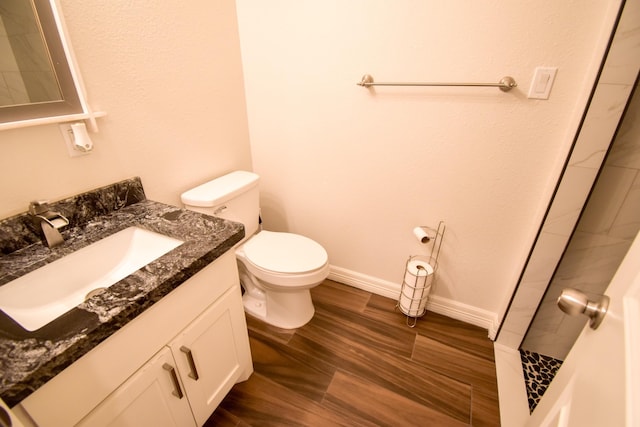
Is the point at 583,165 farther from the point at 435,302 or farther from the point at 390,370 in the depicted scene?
the point at 390,370

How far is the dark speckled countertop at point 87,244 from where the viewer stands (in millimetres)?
538

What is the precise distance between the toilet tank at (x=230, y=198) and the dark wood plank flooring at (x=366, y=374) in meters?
0.63

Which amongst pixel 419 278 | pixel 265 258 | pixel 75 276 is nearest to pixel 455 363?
pixel 419 278

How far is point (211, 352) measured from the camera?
1029mm

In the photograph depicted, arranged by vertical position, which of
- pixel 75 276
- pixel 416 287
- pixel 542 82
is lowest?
pixel 416 287

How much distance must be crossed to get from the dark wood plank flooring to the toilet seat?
0.44 meters

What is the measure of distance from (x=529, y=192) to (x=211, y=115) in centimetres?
157

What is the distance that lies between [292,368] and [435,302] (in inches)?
35.4

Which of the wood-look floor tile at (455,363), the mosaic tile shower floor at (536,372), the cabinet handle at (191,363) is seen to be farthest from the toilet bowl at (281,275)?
→ the mosaic tile shower floor at (536,372)

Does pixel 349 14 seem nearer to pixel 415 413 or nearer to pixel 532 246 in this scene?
pixel 532 246

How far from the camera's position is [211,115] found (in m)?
1.50

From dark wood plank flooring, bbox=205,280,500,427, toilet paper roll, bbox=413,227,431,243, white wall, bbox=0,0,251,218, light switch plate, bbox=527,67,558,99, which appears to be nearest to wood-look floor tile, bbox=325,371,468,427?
dark wood plank flooring, bbox=205,280,500,427

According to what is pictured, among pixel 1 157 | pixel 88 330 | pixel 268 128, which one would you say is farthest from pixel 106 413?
pixel 268 128

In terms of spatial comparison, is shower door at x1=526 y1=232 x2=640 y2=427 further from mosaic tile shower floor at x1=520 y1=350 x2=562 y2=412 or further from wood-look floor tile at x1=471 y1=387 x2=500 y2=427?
mosaic tile shower floor at x1=520 y1=350 x2=562 y2=412
